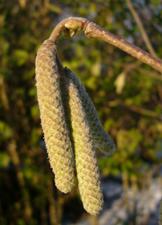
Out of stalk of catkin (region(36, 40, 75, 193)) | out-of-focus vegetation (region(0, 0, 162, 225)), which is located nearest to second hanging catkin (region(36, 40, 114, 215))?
stalk of catkin (region(36, 40, 75, 193))

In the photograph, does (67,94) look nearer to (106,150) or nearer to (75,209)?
(106,150)

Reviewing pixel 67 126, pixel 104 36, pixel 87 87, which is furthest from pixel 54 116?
pixel 87 87

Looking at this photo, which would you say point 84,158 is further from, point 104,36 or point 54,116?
point 104,36

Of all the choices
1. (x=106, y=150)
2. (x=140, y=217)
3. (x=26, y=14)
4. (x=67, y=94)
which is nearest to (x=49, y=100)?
(x=67, y=94)

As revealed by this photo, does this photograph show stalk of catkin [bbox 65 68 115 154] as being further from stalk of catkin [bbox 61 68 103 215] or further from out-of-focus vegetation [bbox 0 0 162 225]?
out-of-focus vegetation [bbox 0 0 162 225]

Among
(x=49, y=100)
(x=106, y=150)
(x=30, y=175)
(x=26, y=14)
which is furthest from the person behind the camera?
(x=30, y=175)
